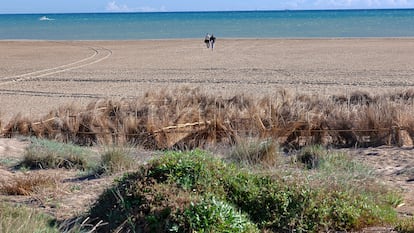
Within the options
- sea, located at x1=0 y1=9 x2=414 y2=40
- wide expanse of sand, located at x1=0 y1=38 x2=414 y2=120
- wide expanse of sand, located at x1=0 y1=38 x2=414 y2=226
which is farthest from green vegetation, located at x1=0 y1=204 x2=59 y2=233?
sea, located at x1=0 y1=9 x2=414 y2=40

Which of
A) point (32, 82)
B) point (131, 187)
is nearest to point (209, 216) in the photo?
point (131, 187)

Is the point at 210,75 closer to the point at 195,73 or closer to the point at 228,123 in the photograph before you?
the point at 195,73

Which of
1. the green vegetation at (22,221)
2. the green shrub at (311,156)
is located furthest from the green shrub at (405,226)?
the green vegetation at (22,221)

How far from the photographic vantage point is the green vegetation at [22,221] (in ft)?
16.0

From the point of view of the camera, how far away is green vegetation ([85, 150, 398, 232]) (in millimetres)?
5598

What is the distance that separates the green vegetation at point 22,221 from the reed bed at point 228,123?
4.37 m

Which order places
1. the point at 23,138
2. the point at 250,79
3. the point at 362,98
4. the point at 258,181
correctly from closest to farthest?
the point at 258,181 → the point at 23,138 → the point at 362,98 → the point at 250,79

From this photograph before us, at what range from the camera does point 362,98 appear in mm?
13477

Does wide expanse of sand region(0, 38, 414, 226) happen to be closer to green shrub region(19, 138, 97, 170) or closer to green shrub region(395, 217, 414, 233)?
green shrub region(19, 138, 97, 170)

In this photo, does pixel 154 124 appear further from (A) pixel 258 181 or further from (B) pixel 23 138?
(A) pixel 258 181

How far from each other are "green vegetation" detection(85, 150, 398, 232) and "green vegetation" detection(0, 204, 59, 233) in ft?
1.59

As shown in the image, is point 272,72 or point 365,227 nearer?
point 365,227

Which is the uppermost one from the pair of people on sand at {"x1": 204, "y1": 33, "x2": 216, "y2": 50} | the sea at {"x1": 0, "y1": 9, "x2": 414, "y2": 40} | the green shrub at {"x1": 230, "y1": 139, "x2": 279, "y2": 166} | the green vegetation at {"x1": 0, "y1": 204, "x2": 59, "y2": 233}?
the green vegetation at {"x1": 0, "y1": 204, "x2": 59, "y2": 233}

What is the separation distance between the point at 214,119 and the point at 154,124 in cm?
98
